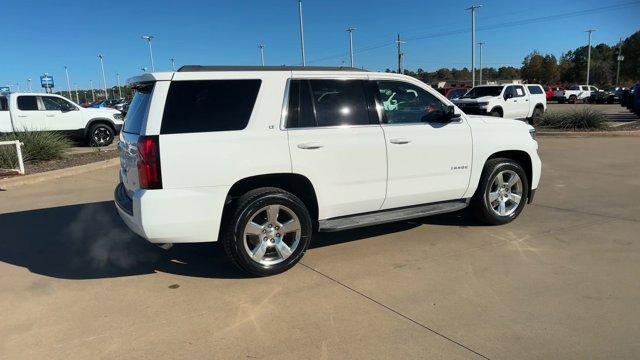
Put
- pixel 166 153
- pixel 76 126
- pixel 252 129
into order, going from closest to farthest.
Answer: pixel 166 153 < pixel 252 129 < pixel 76 126

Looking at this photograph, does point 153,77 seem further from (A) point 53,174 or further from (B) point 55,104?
(B) point 55,104

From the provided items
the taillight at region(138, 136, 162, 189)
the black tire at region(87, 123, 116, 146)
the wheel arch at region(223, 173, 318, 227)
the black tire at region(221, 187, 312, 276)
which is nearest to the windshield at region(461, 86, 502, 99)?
the black tire at region(87, 123, 116, 146)

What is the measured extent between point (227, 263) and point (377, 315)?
1.81 m

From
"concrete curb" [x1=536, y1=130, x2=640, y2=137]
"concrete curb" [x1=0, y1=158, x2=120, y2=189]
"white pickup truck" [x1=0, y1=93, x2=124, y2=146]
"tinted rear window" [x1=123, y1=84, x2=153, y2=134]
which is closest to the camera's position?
"tinted rear window" [x1=123, y1=84, x2=153, y2=134]

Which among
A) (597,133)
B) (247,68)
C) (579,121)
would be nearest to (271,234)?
(247,68)

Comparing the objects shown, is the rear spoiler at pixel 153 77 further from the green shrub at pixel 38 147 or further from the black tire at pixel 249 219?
the green shrub at pixel 38 147

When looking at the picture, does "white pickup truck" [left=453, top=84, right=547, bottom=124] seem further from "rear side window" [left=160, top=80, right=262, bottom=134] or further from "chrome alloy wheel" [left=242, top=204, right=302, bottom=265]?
"rear side window" [left=160, top=80, right=262, bottom=134]

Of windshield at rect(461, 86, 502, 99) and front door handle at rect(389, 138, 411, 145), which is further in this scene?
windshield at rect(461, 86, 502, 99)

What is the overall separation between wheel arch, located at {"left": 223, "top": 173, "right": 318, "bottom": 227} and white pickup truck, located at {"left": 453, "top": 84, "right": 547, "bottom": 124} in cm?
1661

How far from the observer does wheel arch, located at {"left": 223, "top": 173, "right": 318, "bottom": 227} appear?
14.2ft

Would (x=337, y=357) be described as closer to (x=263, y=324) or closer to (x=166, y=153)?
(x=263, y=324)

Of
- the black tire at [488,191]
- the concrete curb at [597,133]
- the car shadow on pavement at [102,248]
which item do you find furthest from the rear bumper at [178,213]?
the concrete curb at [597,133]

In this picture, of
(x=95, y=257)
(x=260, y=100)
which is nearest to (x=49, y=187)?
(x=95, y=257)

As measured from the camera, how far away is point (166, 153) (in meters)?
3.92
